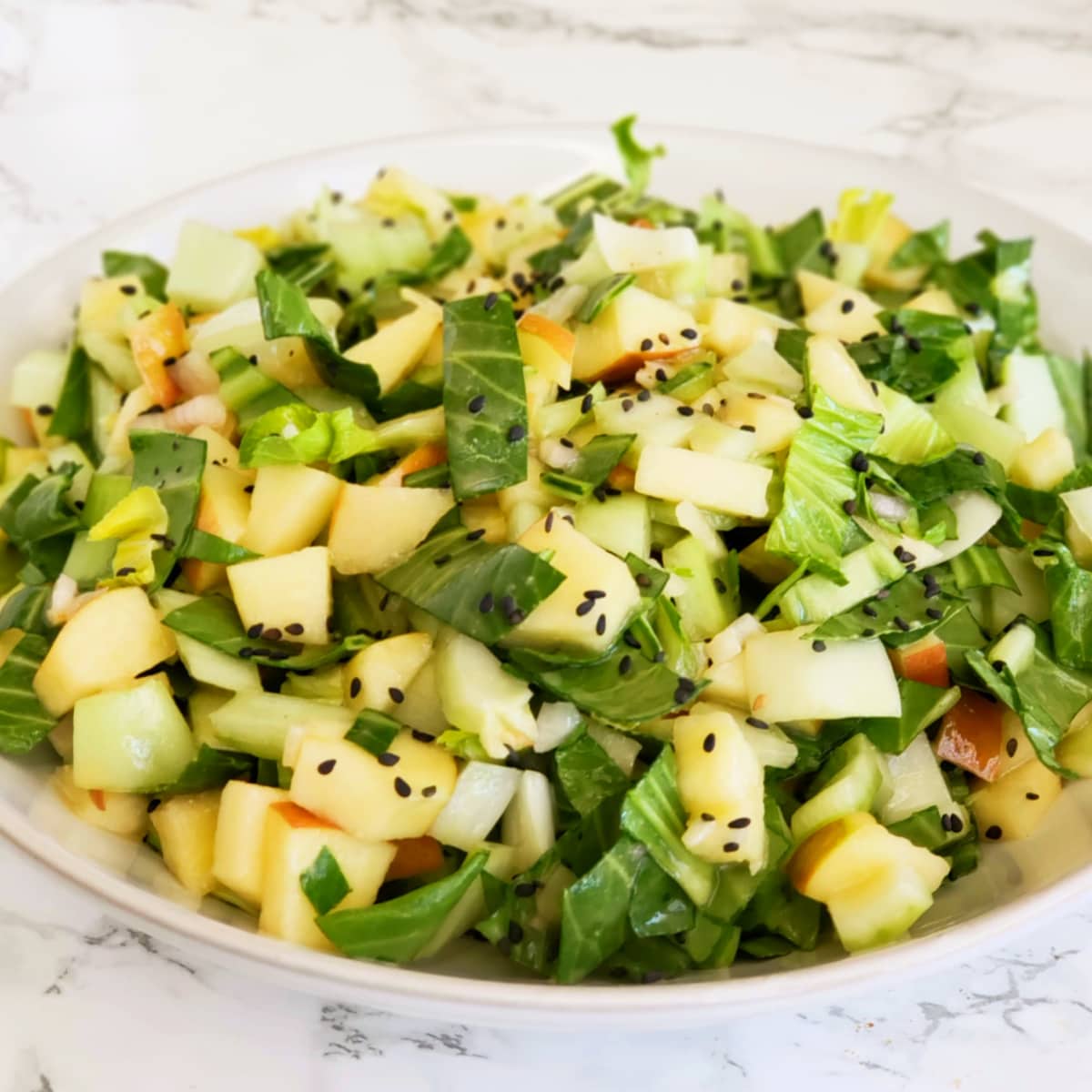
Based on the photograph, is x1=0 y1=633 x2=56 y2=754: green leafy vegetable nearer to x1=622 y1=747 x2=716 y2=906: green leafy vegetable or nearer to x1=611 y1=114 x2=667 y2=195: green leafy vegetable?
x1=622 y1=747 x2=716 y2=906: green leafy vegetable

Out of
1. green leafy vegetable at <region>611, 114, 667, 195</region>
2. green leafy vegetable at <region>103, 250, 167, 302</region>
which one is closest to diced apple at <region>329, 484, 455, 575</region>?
green leafy vegetable at <region>103, 250, 167, 302</region>

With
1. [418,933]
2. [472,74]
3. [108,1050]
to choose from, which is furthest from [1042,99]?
[108,1050]

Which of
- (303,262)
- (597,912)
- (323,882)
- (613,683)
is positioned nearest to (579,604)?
(613,683)

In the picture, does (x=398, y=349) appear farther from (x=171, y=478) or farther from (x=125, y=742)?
(x=125, y=742)

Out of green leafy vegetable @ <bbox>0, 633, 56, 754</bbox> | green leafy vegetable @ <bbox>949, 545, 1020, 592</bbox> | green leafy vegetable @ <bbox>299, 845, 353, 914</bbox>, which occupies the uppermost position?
green leafy vegetable @ <bbox>949, 545, 1020, 592</bbox>

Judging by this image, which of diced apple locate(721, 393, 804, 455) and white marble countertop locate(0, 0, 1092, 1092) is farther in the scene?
white marble countertop locate(0, 0, 1092, 1092)

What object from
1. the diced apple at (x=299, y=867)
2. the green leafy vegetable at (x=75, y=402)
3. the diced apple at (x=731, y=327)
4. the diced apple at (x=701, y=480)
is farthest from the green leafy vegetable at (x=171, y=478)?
the diced apple at (x=731, y=327)

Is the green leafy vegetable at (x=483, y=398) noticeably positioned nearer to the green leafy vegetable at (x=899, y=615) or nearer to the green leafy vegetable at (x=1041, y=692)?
the green leafy vegetable at (x=899, y=615)
